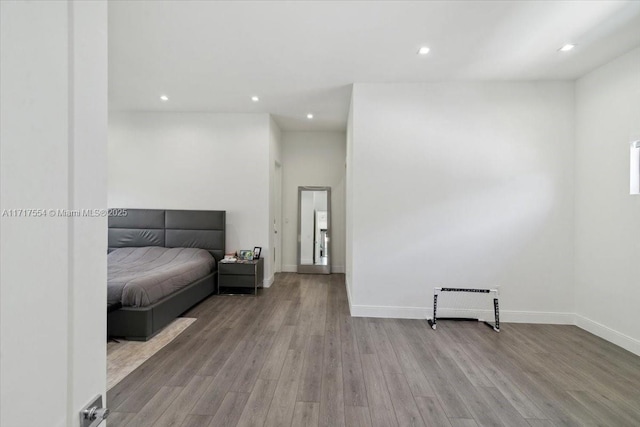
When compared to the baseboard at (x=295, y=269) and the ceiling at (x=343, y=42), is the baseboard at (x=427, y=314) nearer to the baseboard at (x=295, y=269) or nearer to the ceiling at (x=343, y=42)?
the baseboard at (x=295, y=269)

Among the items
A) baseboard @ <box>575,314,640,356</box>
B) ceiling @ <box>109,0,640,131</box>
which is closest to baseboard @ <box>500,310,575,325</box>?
baseboard @ <box>575,314,640,356</box>

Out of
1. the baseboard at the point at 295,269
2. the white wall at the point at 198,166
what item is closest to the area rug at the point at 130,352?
the white wall at the point at 198,166

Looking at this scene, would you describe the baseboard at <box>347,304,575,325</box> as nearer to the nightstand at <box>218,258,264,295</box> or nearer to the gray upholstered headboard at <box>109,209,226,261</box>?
the nightstand at <box>218,258,264,295</box>

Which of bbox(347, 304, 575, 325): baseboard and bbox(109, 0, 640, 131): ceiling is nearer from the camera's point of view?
bbox(109, 0, 640, 131): ceiling

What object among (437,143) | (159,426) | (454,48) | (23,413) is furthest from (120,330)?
(454,48)

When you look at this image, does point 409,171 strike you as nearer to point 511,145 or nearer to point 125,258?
point 511,145

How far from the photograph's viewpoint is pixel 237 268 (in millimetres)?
4496

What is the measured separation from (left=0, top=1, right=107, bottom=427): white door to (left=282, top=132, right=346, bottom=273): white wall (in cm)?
560

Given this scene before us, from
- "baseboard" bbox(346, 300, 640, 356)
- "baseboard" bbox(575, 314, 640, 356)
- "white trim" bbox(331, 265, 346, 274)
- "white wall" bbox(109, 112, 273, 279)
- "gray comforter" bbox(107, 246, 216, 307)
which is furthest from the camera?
"white trim" bbox(331, 265, 346, 274)

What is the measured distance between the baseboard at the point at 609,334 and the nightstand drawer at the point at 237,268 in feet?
14.0

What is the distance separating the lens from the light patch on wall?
9.30ft

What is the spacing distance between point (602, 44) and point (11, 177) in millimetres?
4230

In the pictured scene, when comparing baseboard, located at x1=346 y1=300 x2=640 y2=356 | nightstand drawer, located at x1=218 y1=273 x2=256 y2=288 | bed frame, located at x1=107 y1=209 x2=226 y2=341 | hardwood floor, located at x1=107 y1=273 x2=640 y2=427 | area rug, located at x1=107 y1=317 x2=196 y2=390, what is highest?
bed frame, located at x1=107 y1=209 x2=226 y2=341

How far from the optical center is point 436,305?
3.49 metres
